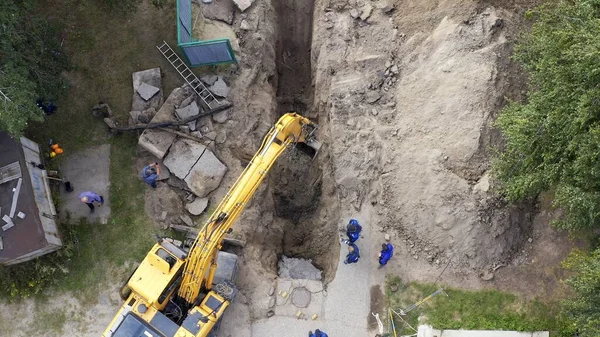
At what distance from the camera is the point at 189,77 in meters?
18.7

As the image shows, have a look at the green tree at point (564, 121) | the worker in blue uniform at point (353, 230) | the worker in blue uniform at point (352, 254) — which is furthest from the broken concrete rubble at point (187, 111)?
the green tree at point (564, 121)

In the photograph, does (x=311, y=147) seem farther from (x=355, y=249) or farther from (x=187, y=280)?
(x=187, y=280)

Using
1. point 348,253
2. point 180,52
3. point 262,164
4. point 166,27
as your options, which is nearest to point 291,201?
point 348,253

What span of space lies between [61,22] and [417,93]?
14107mm

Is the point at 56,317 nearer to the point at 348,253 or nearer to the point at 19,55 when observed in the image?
the point at 19,55

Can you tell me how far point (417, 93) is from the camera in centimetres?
1727

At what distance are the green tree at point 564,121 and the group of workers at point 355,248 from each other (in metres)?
4.25

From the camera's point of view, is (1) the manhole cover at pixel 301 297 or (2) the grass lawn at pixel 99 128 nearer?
(1) the manhole cover at pixel 301 297

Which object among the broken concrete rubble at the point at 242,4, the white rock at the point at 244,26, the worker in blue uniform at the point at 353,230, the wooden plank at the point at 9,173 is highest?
the broken concrete rubble at the point at 242,4

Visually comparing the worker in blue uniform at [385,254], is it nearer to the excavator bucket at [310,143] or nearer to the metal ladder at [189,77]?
the excavator bucket at [310,143]

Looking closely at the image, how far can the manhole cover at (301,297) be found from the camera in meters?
16.6

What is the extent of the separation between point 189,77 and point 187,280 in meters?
8.03

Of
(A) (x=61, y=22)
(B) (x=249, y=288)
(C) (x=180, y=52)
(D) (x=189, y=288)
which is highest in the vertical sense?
(A) (x=61, y=22)

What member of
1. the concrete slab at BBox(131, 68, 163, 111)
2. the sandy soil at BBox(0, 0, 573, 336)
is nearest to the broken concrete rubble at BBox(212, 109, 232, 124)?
the sandy soil at BBox(0, 0, 573, 336)
